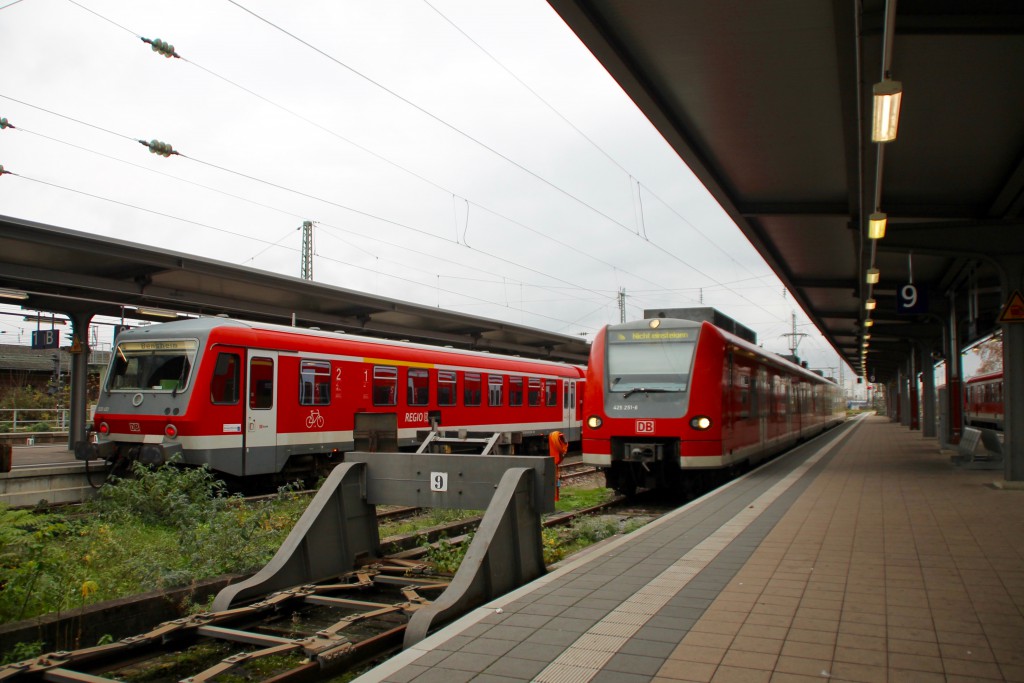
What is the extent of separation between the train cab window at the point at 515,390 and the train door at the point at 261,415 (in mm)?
8391

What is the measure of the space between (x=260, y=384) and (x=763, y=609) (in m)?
9.85

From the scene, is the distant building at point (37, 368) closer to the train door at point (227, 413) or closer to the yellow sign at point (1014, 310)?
the train door at point (227, 413)

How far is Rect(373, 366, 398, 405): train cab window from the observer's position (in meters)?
15.5

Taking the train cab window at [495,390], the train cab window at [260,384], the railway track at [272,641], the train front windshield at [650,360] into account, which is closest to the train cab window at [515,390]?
the train cab window at [495,390]

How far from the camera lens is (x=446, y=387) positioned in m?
17.8

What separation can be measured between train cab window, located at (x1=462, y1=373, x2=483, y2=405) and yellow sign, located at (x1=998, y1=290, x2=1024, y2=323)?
10.9m

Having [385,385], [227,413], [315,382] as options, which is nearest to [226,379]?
[227,413]

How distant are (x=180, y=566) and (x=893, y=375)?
61913mm

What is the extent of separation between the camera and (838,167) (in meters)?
11.2

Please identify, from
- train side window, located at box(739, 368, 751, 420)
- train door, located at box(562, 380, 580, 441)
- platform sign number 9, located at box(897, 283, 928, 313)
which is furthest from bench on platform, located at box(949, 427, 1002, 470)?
train door, located at box(562, 380, 580, 441)

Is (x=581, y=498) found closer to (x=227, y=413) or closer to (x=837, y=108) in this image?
(x=227, y=413)

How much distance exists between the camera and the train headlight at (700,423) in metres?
11.9

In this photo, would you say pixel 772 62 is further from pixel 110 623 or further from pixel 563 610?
pixel 110 623

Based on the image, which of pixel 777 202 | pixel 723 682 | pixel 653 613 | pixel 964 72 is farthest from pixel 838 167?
pixel 723 682
